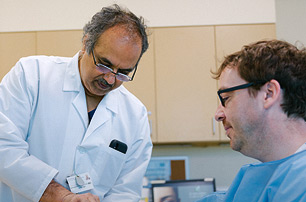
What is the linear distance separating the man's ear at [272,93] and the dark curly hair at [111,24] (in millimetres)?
573

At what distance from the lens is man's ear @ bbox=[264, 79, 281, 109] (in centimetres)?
109

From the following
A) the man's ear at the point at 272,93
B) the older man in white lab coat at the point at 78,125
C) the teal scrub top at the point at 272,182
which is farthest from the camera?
the older man in white lab coat at the point at 78,125

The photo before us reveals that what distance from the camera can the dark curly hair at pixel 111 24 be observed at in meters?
1.45

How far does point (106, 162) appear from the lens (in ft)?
5.15

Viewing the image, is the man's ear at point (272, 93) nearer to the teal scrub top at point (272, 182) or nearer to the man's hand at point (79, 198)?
the teal scrub top at point (272, 182)

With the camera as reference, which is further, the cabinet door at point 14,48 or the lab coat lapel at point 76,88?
the cabinet door at point 14,48

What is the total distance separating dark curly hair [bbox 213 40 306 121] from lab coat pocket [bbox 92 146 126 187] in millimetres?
673

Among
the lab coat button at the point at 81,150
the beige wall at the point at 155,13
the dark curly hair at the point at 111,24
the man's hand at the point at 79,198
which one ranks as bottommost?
the man's hand at the point at 79,198

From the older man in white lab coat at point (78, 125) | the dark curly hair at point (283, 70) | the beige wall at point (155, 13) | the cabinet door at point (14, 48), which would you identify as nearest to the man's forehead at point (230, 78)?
the dark curly hair at point (283, 70)

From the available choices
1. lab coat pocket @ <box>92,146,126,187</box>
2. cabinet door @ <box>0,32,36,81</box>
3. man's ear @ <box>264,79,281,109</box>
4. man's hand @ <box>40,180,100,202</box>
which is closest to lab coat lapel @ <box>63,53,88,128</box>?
lab coat pocket @ <box>92,146,126,187</box>

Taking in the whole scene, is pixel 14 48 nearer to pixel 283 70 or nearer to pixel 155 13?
pixel 155 13

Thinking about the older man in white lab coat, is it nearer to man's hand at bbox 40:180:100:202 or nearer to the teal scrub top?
man's hand at bbox 40:180:100:202

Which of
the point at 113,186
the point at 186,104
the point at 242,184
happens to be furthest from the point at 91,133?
the point at 186,104

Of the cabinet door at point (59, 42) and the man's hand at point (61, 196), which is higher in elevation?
the cabinet door at point (59, 42)
